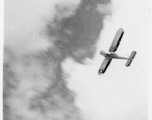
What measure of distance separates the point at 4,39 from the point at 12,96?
2.09 feet

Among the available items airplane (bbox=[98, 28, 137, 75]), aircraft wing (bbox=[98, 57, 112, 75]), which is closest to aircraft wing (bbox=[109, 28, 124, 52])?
airplane (bbox=[98, 28, 137, 75])

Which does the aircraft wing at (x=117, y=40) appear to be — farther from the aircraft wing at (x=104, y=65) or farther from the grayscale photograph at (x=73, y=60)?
the aircraft wing at (x=104, y=65)

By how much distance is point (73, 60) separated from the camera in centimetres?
226

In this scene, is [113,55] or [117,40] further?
[113,55]

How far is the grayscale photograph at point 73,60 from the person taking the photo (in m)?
2.08

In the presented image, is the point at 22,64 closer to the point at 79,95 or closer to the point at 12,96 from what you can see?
the point at 12,96

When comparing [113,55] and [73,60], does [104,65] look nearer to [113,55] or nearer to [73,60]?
[113,55]

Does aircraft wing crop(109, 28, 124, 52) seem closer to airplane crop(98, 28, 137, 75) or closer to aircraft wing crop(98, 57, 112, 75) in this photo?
airplane crop(98, 28, 137, 75)

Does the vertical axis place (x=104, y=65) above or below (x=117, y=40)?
below

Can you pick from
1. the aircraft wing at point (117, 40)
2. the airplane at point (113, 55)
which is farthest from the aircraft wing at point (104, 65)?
the aircraft wing at point (117, 40)

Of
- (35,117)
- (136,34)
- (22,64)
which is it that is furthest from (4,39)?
(136,34)

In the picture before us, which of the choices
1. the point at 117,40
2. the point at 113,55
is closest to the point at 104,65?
the point at 113,55

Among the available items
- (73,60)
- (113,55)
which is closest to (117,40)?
(113,55)

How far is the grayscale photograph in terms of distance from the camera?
208 centimetres
